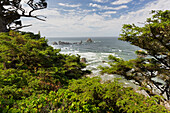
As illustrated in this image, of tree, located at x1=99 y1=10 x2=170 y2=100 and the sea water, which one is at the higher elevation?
tree, located at x1=99 y1=10 x2=170 y2=100

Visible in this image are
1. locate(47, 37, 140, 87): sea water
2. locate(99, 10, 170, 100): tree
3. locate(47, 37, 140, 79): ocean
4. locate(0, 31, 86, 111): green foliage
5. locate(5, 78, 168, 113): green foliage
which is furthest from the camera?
locate(47, 37, 140, 79): ocean

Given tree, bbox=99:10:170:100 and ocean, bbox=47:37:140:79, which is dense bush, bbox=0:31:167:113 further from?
ocean, bbox=47:37:140:79

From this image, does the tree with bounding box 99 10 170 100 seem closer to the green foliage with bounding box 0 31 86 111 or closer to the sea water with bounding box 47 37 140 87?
the sea water with bounding box 47 37 140 87

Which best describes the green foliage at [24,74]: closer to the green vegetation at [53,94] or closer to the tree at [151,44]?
the green vegetation at [53,94]

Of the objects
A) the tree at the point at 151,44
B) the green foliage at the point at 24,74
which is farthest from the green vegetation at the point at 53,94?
the tree at the point at 151,44

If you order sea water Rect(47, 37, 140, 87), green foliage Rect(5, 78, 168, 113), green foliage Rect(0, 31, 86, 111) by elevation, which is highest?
green foliage Rect(0, 31, 86, 111)

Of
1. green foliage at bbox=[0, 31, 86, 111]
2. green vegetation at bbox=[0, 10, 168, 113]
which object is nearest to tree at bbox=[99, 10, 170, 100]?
green vegetation at bbox=[0, 10, 168, 113]

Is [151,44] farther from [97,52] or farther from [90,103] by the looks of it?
[97,52]

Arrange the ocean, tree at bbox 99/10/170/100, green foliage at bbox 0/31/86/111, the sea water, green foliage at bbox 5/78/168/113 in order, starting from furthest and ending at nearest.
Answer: the ocean → the sea water → tree at bbox 99/10/170/100 → green foliage at bbox 0/31/86/111 → green foliage at bbox 5/78/168/113

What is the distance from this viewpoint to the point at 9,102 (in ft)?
8.68

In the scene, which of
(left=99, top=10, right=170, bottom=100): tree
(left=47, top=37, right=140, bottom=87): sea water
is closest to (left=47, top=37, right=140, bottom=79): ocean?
(left=47, top=37, right=140, bottom=87): sea water

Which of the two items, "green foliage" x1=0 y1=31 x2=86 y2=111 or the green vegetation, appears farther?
"green foliage" x1=0 y1=31 x2=86 y2=111

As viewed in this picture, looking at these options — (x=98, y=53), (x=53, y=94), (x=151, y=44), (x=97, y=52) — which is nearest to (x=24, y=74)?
(x=53, y=94)

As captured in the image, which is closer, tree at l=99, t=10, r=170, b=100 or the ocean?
tree at l=99, t=10, r=170, b=100
